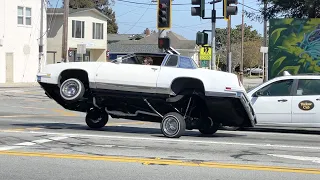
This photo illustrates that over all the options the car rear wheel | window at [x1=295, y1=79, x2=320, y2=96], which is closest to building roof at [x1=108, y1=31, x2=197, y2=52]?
window at [x1=295, y1=79, x2=320, y2=96]

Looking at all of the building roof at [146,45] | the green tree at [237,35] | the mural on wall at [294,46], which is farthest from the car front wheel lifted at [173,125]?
the green tree at [237,35]

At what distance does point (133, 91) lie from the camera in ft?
37.7

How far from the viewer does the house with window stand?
54.6m

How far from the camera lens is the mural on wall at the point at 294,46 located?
21.6m

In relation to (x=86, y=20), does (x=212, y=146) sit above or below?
below

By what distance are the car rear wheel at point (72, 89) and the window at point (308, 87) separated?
5.44 meters

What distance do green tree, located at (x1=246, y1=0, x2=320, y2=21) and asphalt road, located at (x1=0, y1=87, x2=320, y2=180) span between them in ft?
32.4

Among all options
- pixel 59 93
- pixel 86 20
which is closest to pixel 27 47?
pixel 86 20

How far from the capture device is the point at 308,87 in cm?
1309

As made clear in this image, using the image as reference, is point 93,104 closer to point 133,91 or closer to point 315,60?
point 133,91

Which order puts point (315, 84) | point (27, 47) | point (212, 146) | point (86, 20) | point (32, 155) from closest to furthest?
point (32, 155) < point (212, 146) < point (315, 84) < point (27, 47) < point (86, 20)

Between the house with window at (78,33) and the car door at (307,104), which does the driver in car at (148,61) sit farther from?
the house with window at (78,33)

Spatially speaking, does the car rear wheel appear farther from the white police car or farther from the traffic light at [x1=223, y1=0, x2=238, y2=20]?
the traffic light at [x1=223, y1=0, x2=238, y2=20]

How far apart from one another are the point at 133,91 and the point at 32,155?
3.17m
